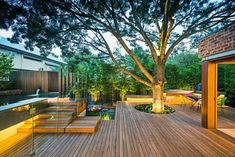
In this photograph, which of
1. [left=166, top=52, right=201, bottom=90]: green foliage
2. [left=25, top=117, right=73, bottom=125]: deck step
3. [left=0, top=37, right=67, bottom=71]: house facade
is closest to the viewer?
[left=25, top=117, right=73, bottom=125]: deck step

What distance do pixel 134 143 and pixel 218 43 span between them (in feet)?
11.4

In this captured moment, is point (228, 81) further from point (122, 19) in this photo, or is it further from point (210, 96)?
point (122, 19)

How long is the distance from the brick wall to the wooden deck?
7.60 ft

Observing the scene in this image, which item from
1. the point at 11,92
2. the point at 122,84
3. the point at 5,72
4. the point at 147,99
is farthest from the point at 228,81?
the point at 5,72

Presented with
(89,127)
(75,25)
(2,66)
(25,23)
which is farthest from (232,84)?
(2,66)

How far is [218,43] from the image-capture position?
13.2ft

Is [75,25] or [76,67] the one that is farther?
[76,67]

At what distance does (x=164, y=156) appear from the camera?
9.43ft

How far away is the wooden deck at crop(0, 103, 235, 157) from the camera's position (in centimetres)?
299

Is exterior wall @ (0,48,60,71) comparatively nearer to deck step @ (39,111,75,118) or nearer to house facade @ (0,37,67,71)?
house facade @ (0,37,67,71)

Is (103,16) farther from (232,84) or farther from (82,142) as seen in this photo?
(232,84)

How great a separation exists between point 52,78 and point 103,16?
7.21 meters

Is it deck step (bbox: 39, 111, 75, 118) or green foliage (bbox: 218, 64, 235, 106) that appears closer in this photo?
deck step (bbox: 39, 111, 75, 118)

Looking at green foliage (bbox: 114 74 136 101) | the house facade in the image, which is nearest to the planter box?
the house facade
